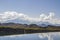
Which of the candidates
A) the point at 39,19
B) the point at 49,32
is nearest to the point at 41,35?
the point at 49,32

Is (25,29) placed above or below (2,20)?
below

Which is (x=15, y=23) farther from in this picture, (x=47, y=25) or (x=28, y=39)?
(x=47, y=25)

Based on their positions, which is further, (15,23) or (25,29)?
(25,29)

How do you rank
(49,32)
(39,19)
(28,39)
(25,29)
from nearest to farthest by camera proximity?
(28,39), (39,19), (25,29), (49,32)

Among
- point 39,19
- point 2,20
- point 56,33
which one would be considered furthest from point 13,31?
point 56,33

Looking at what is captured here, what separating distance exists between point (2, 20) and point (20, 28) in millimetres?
1369

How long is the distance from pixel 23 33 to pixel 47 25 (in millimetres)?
1685

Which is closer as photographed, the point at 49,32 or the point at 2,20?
the point at 2,20

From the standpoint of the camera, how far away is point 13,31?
30.7 ft

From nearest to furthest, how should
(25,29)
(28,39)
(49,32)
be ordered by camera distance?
(28,39) < (25,29) < (49,32)

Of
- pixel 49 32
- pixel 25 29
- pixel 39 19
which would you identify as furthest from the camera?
pixel 49 32

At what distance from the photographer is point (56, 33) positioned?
32.7ft

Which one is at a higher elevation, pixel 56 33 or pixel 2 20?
pixel 2 20

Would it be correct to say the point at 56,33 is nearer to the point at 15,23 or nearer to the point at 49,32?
the point at 49,32
